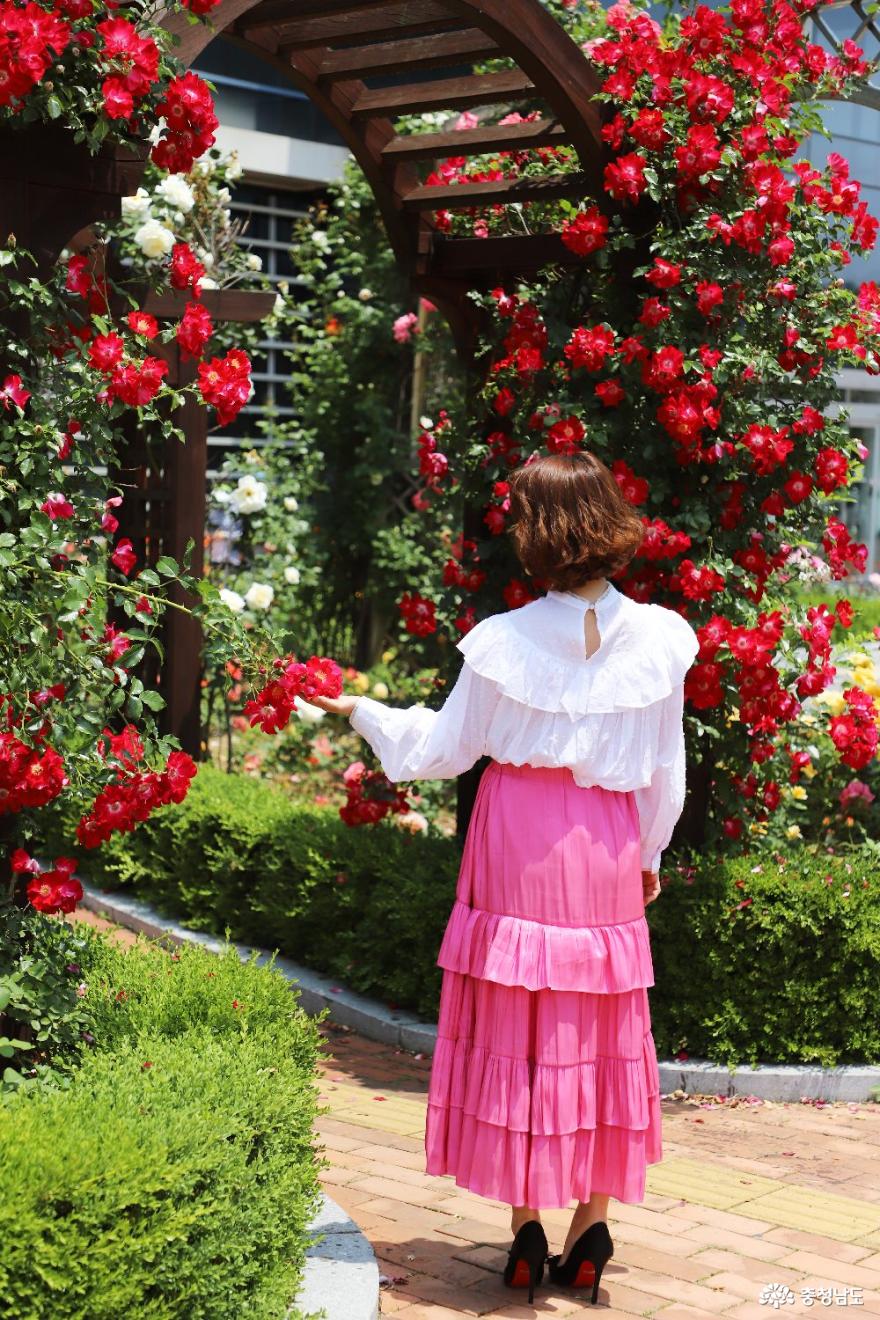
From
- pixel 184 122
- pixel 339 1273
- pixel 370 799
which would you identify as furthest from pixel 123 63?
pixel 370 799

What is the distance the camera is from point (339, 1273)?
3.07 meters

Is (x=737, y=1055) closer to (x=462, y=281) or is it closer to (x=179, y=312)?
(x=462, y=281)

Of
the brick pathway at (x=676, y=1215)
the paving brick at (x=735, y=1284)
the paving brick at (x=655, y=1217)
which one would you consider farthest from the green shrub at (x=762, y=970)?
the paving brick at (x=735, y=1284)

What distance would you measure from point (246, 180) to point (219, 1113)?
9718 millimetres

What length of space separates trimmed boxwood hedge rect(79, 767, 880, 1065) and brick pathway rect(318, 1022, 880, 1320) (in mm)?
243

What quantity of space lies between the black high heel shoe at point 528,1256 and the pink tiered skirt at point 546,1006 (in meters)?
0.13

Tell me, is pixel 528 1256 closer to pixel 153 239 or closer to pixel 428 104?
pixel 428 104

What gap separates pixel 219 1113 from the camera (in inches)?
106

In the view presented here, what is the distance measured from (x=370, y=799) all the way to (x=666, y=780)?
2179 millimetres

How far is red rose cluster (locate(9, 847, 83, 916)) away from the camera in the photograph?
125 inches

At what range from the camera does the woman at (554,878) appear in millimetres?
3121

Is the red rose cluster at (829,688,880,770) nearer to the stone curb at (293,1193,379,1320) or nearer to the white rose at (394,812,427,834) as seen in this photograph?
the white rose at (394,812,427,834)

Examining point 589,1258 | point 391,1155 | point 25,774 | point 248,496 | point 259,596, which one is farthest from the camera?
point 248,496

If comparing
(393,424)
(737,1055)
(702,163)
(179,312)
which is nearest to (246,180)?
(393,424)
